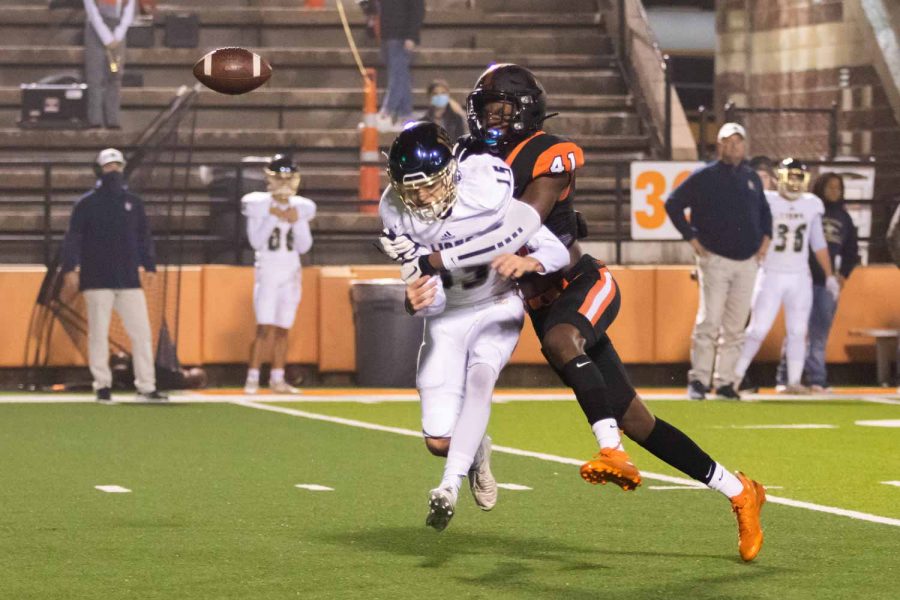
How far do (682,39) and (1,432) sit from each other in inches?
744

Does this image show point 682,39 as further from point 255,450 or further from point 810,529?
point 810,529

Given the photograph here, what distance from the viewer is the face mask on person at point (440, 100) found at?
1803 centimetres

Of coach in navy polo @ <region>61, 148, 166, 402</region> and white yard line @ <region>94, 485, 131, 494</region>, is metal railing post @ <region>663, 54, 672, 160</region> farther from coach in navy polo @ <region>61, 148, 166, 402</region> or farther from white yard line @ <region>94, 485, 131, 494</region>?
white yard line @ <region>94, 485, 131, 494</region>

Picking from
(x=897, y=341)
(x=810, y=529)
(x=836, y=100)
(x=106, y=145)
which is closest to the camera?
(x=810, y=529)

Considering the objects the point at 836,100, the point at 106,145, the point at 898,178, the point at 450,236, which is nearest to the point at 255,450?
the point at 450,236

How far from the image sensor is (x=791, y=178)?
15523mm

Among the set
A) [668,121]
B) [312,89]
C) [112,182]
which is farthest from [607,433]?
[312,89]

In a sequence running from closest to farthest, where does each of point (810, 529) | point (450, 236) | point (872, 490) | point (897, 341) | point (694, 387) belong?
1. point (450, 236)
2. point (810, 529)
3. point (872, 490)
4. point (694, 387)
5. point (897, 341)

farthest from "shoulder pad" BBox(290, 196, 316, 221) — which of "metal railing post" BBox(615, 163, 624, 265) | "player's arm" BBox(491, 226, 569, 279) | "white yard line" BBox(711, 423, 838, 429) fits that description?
"player's arm" BBox(491, 226, 569, 279)

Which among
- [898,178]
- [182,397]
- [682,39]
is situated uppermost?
[682,39]

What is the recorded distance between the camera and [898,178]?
2055 centimetres

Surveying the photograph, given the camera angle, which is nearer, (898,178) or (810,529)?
(810,529)

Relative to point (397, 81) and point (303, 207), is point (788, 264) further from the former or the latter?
point (397, 81)

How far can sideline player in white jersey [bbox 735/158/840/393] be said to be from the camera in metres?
15.4
